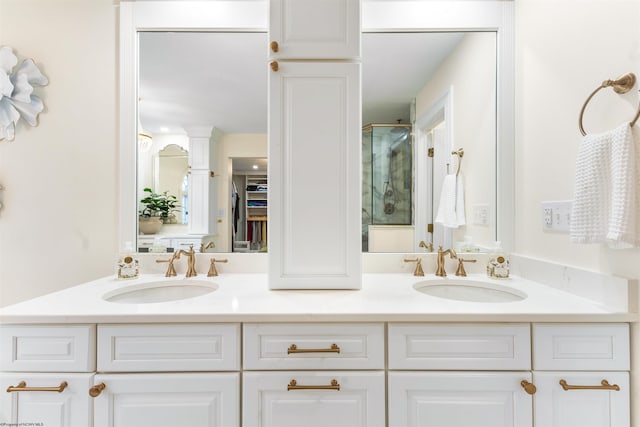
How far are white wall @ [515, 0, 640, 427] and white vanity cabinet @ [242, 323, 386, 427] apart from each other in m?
0.81

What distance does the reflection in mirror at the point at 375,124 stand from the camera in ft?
4.92

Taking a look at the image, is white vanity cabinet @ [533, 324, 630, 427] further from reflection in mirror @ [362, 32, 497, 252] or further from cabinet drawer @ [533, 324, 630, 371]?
reflection in mirror @ [362, 32, 497, 252]

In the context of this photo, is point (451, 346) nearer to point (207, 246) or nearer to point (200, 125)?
point (207, 246)

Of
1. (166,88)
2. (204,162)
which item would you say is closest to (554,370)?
(204,162)

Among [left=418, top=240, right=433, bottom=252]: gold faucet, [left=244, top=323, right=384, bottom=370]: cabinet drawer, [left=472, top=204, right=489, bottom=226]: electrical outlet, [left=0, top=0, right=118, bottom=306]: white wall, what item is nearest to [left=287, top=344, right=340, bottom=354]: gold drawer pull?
[left=244, top=323, right=384, bottom=370]: cabinet drawer

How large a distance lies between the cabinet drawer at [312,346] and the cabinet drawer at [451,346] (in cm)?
6

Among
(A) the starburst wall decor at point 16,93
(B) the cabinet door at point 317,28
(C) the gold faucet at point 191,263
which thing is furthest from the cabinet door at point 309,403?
(A) the starburst wall decor at point 16,93

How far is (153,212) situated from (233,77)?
0.81m

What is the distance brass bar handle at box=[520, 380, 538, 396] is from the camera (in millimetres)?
897

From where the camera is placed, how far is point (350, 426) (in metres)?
0.93

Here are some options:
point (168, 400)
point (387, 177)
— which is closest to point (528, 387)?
point (387, 177)

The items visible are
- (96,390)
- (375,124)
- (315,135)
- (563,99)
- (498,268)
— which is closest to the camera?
(96,390)

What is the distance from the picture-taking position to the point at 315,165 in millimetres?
1265

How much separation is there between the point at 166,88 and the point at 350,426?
5.53 feet
